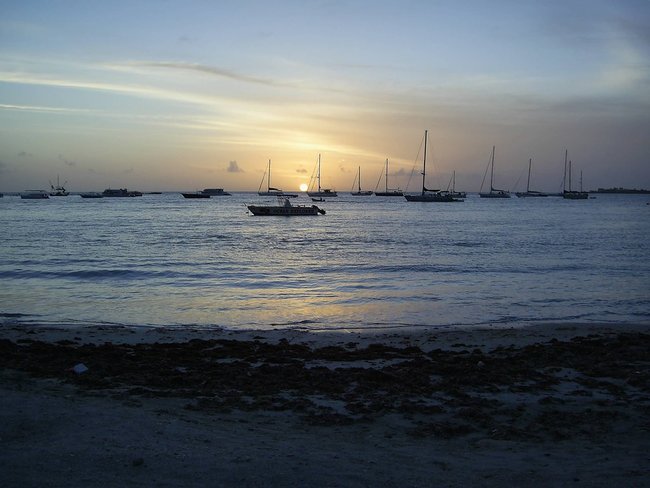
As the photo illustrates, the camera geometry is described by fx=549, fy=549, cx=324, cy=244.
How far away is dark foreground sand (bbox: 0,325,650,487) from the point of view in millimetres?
5734

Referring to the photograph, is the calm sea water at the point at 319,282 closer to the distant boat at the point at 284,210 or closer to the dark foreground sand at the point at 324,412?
the dark foreground sand at the point at 324,412

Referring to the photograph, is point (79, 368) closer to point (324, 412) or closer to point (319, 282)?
point (324, 412)

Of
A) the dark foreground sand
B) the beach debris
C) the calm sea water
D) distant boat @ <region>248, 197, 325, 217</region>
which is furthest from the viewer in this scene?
distant boat @ <region>248, 197, 325, 217</region>

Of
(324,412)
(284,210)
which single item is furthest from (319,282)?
(284,210)

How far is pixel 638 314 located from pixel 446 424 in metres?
12.5

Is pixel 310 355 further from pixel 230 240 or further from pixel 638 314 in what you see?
pixel 230 240

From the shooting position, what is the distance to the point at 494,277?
25.1 m

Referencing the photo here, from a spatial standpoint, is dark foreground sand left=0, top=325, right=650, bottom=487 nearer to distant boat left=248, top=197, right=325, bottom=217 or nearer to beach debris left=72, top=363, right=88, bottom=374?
beach debris left=72, top=363, right=88, bottom=374

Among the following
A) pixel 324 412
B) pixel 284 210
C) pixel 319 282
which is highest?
pixel 284 210

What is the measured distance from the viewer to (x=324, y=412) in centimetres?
796

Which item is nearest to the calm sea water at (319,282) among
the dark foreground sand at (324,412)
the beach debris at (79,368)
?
the dark foreground sand at (324,412)

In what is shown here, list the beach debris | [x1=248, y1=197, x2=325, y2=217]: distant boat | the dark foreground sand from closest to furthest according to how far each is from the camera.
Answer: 1. the dark foreground sand
2. the beach debris
3. [x1=248, y1=197, x2=325, y2=217]: distant boat

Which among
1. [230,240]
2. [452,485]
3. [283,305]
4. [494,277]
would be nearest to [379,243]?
[230,240]

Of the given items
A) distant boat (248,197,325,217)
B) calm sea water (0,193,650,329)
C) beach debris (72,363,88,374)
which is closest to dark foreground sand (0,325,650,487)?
beach debris (72,363,88,374)
